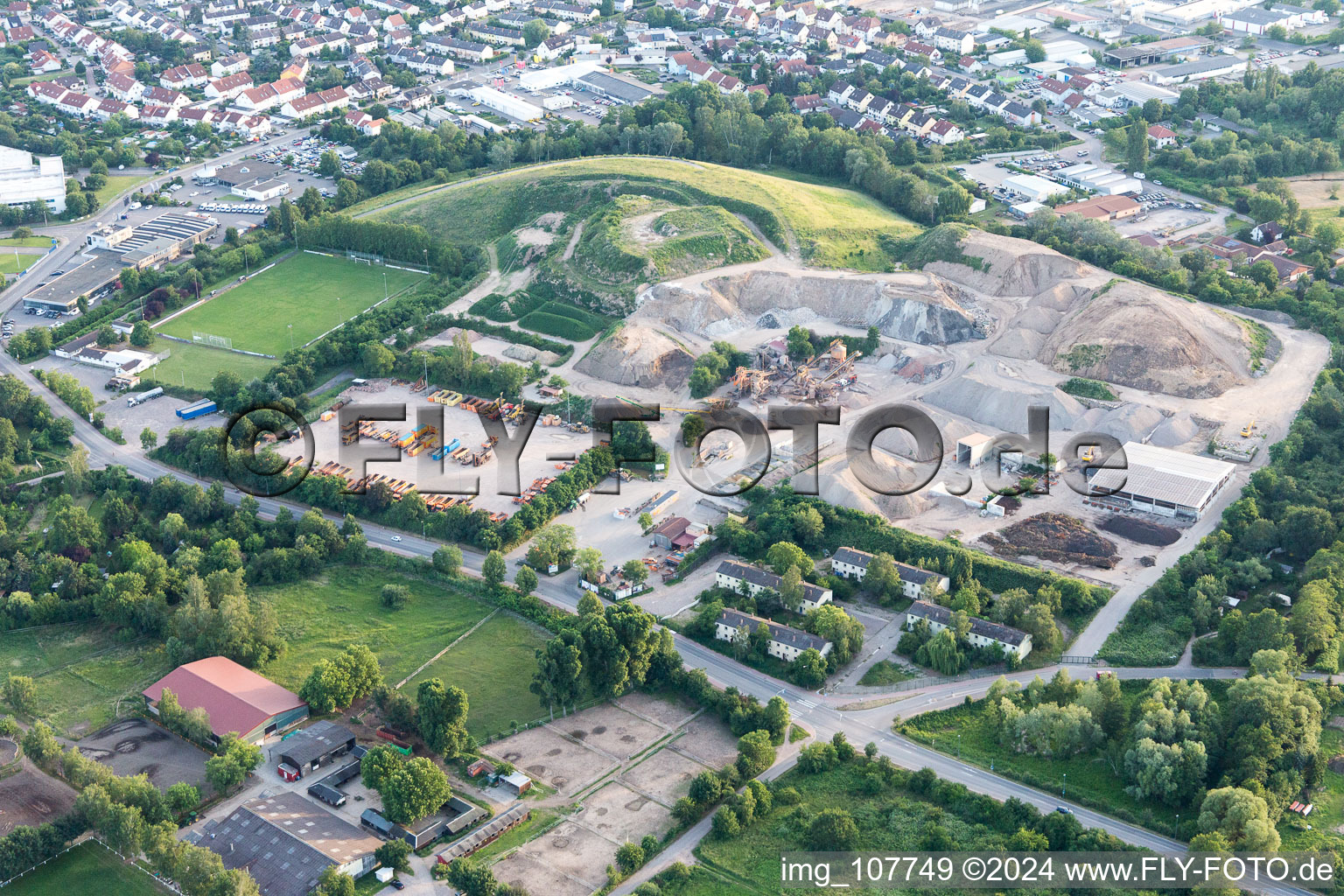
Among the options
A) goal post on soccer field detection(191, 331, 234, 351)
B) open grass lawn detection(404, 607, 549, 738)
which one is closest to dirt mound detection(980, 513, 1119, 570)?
open grass lawn detection(404, 607, 549, 738)

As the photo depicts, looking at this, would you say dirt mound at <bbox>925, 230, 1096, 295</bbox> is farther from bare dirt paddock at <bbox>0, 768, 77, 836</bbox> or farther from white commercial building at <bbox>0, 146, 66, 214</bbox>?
white commercial building at <bbox>0, 146, 66, 214</bbox>

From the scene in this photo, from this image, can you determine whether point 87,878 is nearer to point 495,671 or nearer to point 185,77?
point 495,671

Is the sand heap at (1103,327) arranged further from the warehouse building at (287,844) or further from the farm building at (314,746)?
the warehouse building at (287,844)

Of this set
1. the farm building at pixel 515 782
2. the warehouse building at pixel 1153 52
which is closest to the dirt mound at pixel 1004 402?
the farm building at pixel 515 782

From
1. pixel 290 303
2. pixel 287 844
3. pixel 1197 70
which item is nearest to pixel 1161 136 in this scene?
pixel 1197 70

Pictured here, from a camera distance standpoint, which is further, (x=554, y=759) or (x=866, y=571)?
(x=866, y=571)

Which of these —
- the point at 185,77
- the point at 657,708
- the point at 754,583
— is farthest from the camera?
the point at 185,77

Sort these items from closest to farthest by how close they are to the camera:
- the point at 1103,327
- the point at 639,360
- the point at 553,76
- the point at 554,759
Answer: the point at 554,759, the point at 1103,327, the point at 639,360, the point at 553,76
